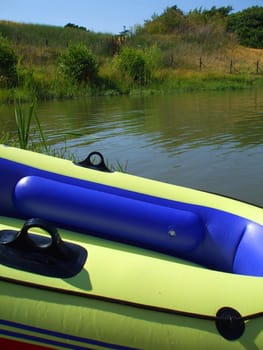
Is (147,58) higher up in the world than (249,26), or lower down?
lower down

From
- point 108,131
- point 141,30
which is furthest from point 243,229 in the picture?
point 141,30

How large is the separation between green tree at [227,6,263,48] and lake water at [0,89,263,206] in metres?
28.2

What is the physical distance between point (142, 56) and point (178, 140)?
46.2 ft

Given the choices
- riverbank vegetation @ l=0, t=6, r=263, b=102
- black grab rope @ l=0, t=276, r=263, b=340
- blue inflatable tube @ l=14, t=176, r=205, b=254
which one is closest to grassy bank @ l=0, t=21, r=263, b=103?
riverbank vegetation @ l=0, t=6, r=263, b=102

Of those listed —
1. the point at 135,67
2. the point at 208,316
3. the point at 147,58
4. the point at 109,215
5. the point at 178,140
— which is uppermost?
the point at 147,58

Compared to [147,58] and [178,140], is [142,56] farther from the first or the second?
[178,140]

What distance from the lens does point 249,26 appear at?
40.0m

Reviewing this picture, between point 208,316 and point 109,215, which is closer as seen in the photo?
point 208,316

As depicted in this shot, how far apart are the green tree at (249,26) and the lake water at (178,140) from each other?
92.7ft

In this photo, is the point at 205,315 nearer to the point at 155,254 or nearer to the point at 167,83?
the point at 155,254

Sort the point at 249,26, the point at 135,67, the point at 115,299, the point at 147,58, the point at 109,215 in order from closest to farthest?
the point at 115,299
the point at 109,215
the point at 135,67
the point at 147,58
the point at 249,26

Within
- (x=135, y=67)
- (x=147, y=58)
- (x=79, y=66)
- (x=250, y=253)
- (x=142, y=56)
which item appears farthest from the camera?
(x=147, y=58)

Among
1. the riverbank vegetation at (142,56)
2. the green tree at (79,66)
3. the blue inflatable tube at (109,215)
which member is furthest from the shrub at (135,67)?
the blue inflatable tube at (109,215)

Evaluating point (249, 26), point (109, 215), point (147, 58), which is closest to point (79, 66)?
point (147, 58)
